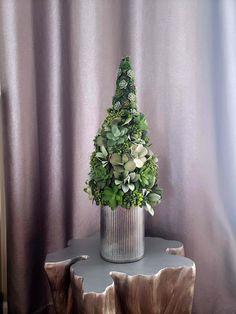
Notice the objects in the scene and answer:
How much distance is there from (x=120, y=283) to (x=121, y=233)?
0.15 metres

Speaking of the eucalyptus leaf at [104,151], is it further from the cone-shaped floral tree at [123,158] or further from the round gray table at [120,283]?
the round gray table at [120,283]

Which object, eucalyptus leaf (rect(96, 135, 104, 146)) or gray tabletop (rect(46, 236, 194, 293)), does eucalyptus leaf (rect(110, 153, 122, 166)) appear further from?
gray tabletop (rect(46, 236, 194, 293))

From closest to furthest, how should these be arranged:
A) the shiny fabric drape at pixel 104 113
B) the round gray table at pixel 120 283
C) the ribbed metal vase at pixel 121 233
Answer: the round gray table at pixel 120 283
the ribbed metal vase at pixel 121 233
the shiny fabric drape at pixel 104 113

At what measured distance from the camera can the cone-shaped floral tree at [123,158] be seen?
1.02 m

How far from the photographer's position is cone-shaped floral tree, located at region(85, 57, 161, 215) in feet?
3.34

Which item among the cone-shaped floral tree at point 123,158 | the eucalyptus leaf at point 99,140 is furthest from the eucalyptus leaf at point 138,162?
the eucalyptus leaf at point 99,140

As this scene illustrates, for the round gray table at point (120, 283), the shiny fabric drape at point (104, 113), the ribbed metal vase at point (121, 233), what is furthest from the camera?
the shiny fabric drape at point (104, 113)

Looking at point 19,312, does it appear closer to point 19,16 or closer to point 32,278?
point 32,278

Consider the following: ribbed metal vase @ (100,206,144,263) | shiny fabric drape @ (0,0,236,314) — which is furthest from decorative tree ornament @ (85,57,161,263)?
shiny fabric drape @ (0,0,236,314)

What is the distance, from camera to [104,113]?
130 cm

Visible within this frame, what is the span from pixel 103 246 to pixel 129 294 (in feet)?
0.56

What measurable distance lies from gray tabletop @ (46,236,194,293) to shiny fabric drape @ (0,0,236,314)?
12 cm

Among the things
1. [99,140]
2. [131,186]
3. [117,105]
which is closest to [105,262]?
[131,186]

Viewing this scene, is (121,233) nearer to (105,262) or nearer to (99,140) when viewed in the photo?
(105,262)
